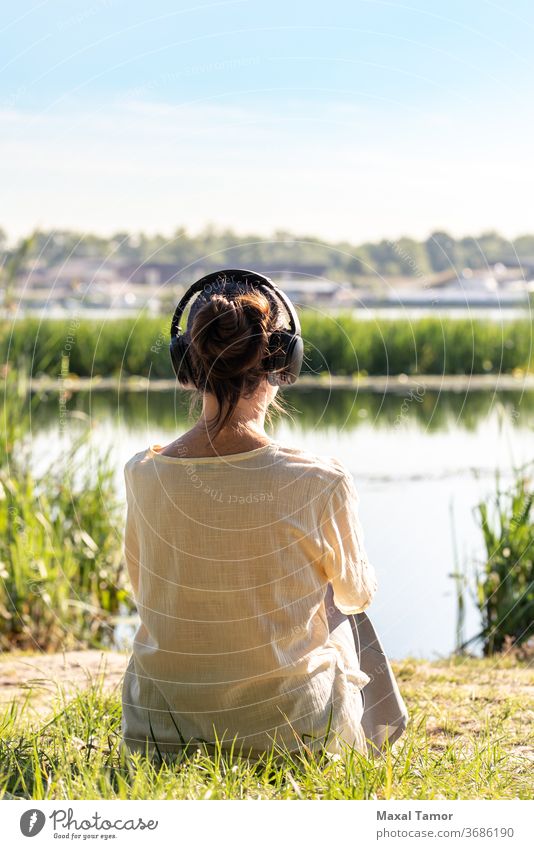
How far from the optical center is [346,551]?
1.95 metres

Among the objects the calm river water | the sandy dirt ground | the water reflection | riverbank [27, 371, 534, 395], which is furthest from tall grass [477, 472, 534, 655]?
riverbank [27, 371, 534, 395]

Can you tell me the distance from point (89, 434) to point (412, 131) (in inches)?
74.1

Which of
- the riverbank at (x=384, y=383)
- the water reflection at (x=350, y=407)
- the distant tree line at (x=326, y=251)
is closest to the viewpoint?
the distant tree line at (x=326, y=251)

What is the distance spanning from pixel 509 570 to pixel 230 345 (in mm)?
2322

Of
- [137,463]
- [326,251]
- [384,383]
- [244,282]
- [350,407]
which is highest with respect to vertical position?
[326,251]

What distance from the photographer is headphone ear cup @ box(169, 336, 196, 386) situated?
200cm

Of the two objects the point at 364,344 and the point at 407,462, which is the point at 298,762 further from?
the point at 364,344

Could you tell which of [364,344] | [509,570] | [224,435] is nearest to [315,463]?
[224,435]

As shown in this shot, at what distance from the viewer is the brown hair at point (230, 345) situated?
75.3 inches

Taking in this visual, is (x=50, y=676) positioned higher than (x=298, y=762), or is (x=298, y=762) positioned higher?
(x=298, y=762)
